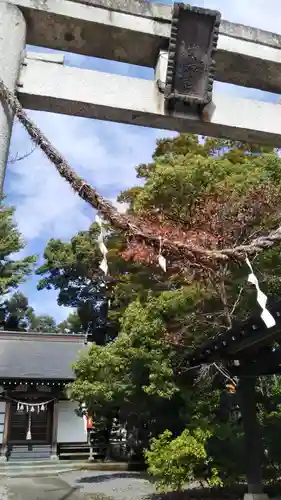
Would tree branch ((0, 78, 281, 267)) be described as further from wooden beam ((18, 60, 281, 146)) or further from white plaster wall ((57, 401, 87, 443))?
white plaster wall ((57, 401, 87, 443))

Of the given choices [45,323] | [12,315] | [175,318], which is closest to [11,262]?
[12,315]

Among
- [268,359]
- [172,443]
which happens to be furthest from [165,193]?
[172,443]

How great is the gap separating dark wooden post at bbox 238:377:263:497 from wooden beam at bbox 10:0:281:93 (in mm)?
6675

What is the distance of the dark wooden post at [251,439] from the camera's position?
27.8ft

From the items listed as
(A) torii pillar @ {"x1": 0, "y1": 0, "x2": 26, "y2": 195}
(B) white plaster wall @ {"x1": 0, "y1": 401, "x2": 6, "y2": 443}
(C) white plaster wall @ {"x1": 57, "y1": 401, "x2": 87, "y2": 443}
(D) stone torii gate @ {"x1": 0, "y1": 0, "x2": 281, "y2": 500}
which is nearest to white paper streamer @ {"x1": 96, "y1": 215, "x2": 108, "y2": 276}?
(A) torii pillar @ {"x1": 0, "y1": 0, "x2": 26, "y2": 195}

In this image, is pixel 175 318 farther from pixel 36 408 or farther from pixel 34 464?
pixel 36 408

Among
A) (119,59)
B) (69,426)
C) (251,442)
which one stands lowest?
(69,426)

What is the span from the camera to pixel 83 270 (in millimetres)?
24031

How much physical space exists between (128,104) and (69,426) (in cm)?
1786

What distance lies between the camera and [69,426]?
739 inches

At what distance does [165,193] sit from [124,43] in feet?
19.1

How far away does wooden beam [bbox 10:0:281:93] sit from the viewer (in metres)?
3.75

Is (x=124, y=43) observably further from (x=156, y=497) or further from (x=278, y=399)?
(x=156, y=497)

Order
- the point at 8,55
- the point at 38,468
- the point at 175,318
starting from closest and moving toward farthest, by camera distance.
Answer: the point at 8,55 < the point at 175,318 < the point at 38,468
